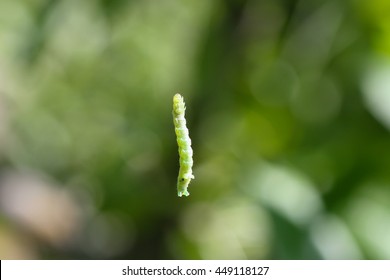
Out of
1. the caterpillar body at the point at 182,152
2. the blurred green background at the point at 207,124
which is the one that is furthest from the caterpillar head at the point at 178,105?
the blurred green background at the point at 207,124

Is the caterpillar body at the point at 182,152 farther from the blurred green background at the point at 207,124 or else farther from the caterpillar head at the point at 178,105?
the blurred green background at the point at 207,124

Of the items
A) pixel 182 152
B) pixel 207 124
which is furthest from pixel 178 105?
pixel 207 124

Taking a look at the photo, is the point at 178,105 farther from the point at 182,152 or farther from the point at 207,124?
the point at 207,124

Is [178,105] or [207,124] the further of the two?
[207,124]

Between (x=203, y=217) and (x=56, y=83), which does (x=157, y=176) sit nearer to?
(x=203, y=217)

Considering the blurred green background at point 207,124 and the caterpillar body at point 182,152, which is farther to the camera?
the blurred green background at point 207,124

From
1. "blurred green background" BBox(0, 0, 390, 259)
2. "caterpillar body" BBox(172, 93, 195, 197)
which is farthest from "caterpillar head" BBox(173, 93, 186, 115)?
"blurred green background" BBox(0, 0, 390, 259)

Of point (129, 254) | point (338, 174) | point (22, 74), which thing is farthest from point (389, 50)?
point (22, 74)

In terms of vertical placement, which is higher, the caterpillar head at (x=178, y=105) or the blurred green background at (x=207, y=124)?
the blurred green background at (x=207, y=124)

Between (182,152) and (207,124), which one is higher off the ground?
(207,124)
